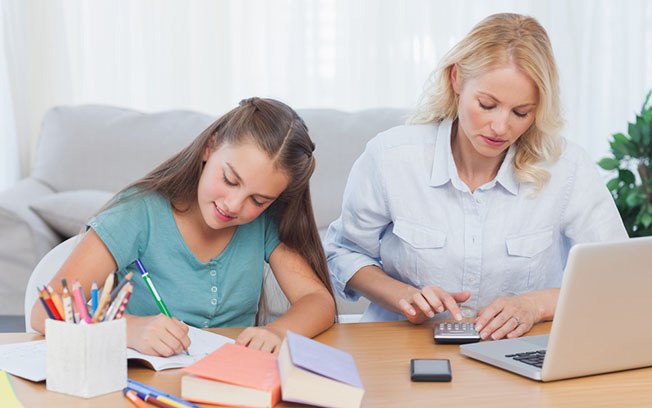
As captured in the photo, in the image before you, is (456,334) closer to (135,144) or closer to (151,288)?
(151,288)

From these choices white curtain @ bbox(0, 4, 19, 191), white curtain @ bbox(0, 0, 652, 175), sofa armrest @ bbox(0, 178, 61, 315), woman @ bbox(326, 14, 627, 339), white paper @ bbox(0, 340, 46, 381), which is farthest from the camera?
white curtain @ bbox(0, 0, 652, 175)

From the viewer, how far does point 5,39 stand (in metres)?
3.48

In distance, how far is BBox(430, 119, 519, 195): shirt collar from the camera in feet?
5.41

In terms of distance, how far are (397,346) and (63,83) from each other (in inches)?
105

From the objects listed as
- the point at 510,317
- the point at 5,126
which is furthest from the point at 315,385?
the point at 5,126

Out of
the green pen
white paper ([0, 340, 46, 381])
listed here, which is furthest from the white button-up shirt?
white paper ([0, 340, 46, 381])

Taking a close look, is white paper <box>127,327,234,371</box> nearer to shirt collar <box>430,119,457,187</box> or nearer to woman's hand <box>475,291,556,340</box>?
woman's hand <box>475,291,556,340</box>

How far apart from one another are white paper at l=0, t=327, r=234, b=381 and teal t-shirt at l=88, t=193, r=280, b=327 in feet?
0.71

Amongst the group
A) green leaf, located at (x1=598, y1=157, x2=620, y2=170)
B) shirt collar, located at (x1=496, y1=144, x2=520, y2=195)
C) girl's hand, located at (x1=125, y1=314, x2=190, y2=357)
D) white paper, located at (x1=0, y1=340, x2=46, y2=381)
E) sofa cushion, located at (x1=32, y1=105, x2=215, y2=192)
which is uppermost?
shirt collar, located at (x1=496, y1=144, x2=520, y2=195)

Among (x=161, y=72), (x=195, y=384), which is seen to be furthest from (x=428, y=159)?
(x=161, y=72)

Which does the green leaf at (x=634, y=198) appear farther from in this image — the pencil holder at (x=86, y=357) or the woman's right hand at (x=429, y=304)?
the pencil holder at (x=86, y=357)

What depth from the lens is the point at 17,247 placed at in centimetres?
276

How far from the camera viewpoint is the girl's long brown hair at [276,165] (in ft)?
4.84

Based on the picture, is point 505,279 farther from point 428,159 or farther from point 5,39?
point 5,39
